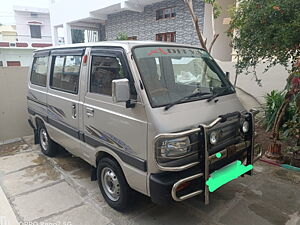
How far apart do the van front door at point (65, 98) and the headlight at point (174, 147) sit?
1533mm

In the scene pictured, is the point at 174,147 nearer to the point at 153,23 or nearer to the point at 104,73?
the point at 104,73

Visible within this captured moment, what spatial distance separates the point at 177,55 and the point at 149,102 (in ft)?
3.14

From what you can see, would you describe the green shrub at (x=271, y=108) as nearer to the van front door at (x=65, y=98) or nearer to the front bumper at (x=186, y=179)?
the front bumper at (x=186, y=179)

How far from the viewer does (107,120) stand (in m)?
2.61

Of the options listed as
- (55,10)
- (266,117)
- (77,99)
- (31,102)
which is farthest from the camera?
(55,10)

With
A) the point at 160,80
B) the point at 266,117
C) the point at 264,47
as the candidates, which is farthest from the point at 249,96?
the point at 160,80

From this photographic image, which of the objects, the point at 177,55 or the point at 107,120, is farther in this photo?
the point at 177,55

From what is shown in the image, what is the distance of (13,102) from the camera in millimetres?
5465

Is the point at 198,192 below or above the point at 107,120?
below

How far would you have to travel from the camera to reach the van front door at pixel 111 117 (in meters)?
2.27

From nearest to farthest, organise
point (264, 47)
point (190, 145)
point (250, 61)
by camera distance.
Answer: point (190, 145)
point (264, 47)
point (250, 61)

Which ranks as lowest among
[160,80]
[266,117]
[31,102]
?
[266,117]

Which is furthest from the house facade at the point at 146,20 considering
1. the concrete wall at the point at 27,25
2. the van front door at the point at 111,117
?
the concrete wall at the point at 27,25

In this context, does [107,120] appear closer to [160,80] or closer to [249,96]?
[160,80]
